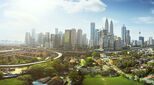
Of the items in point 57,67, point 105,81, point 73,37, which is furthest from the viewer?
point 73,37

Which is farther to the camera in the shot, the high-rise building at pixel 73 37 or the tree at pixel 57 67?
the high-rise building at pixel 73 37

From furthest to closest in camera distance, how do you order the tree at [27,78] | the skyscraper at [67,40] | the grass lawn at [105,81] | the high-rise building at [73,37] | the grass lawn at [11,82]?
the high-rise building at [73,37], the skyscraper at [67,40], the grass lawn at [105,81], the tree at [27,78], the grass lawn at [11,82]

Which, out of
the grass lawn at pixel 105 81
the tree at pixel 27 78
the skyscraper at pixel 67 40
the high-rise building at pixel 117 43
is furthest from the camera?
the high-rise building at pixel 117 43

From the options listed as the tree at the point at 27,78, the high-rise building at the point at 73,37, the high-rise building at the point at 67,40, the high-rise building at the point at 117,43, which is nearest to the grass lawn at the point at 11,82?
the tree at the point at 27,78

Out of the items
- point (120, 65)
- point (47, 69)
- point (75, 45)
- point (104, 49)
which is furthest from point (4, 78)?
point (104, 49)

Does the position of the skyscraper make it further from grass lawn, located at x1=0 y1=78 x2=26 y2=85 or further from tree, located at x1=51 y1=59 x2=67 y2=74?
grass lawn, located at x1=0 y1=78 x2=26 y2=85

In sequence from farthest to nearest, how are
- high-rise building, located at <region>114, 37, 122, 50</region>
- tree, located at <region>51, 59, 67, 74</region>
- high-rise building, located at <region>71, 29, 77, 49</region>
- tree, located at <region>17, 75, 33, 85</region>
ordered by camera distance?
high-rise building, located at <region>114, 37, 122, 50</region>
high-rise building, located at <region>71, 29, 77, 49</region>
tree, located at <region>51, 59, 67, 74</region>
tree, located at <region>17, 75, 33, 85</region>

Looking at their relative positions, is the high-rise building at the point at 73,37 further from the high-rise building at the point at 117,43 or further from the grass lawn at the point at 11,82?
the grass lawn at the point at 11,82

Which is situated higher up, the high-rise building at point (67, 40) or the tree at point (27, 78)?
the high-rise building at point (67, 40)

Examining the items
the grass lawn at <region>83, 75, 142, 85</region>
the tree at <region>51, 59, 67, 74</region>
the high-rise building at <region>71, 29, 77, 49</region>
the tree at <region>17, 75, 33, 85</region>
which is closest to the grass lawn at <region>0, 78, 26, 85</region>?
the tree at <region>17, 75, 33, 85</region>

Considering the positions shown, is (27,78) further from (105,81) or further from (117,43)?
(117,43)

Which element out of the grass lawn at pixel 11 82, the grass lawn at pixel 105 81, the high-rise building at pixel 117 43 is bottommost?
the grass lawn at pixel 105 81

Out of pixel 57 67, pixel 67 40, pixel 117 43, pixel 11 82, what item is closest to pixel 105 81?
pixel 57 67
